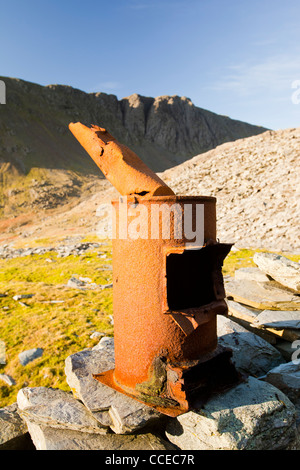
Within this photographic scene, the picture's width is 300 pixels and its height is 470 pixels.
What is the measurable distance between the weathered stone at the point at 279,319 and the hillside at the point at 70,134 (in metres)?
25.5

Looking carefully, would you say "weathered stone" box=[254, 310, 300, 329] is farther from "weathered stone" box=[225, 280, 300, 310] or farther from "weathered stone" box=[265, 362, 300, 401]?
"weathered stone" box=[265, 362, 300, 401]

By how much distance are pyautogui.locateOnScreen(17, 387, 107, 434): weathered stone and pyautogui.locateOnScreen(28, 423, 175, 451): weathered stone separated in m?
0.04

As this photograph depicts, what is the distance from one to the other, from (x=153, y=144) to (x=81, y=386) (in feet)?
200

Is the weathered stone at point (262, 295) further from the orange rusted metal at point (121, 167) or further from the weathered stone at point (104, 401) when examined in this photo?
the orange rusted metal at point (121, 167)

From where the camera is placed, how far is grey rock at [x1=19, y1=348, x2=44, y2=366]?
12.1ft

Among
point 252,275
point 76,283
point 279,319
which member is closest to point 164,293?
point 279,319

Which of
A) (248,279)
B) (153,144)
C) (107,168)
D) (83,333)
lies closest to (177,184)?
(248,279)

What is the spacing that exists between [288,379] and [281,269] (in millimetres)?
2363

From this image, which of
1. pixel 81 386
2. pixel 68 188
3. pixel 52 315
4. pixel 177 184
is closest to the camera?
pixel 81 386

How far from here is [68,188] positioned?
31.2m

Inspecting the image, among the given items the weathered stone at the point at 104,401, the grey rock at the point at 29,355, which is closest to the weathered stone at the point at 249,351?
the weathered stone at the point at 104,401

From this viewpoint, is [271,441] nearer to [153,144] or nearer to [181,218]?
[181,218]

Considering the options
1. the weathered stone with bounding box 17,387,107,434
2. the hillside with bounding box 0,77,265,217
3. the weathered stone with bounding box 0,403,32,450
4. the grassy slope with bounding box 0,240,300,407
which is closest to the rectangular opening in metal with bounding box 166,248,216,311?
the weathered stone with bounding box 17,387,107,434

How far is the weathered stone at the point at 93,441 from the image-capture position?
2027mm
